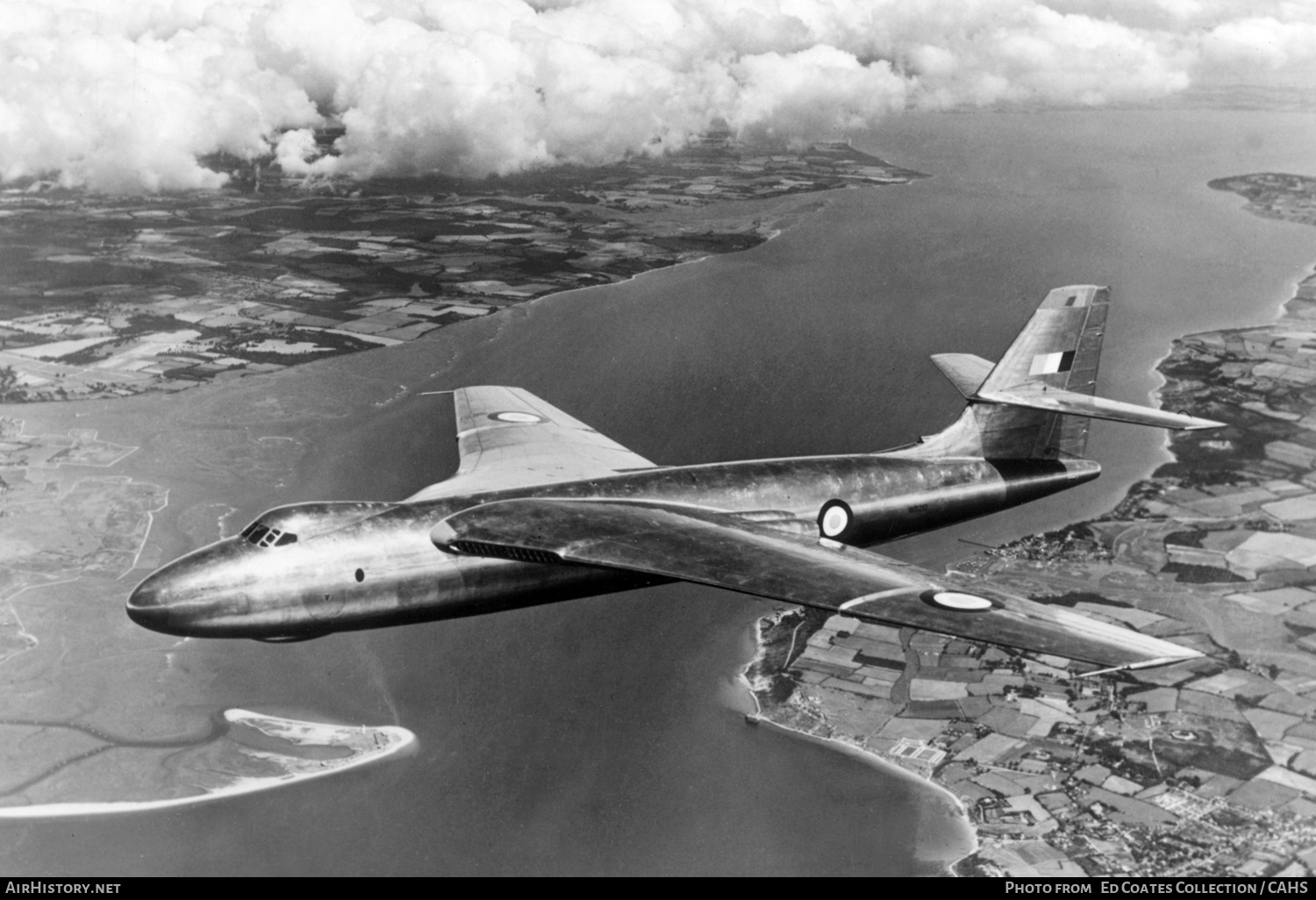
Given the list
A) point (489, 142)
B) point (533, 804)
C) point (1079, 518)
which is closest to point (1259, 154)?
point (1079, 518)

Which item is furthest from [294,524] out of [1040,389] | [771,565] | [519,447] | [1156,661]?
[1040,389]

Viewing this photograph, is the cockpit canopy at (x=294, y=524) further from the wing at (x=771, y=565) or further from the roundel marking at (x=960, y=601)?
the roundel marking at (x=960, y=601)

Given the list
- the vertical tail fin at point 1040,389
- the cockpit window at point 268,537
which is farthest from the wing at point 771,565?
the vertical tail fin at point 1040,389

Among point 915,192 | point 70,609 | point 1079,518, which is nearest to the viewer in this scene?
point 70,609

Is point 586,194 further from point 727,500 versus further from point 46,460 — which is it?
point 727,500

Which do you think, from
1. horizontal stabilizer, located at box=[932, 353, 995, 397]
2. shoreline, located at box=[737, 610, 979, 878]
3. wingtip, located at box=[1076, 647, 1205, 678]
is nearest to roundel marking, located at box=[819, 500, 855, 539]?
horizontal stabilizer, located at box=[932, 353, 995, 397]

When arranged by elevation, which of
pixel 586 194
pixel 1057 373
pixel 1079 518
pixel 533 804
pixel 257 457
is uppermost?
pixel 586 194
